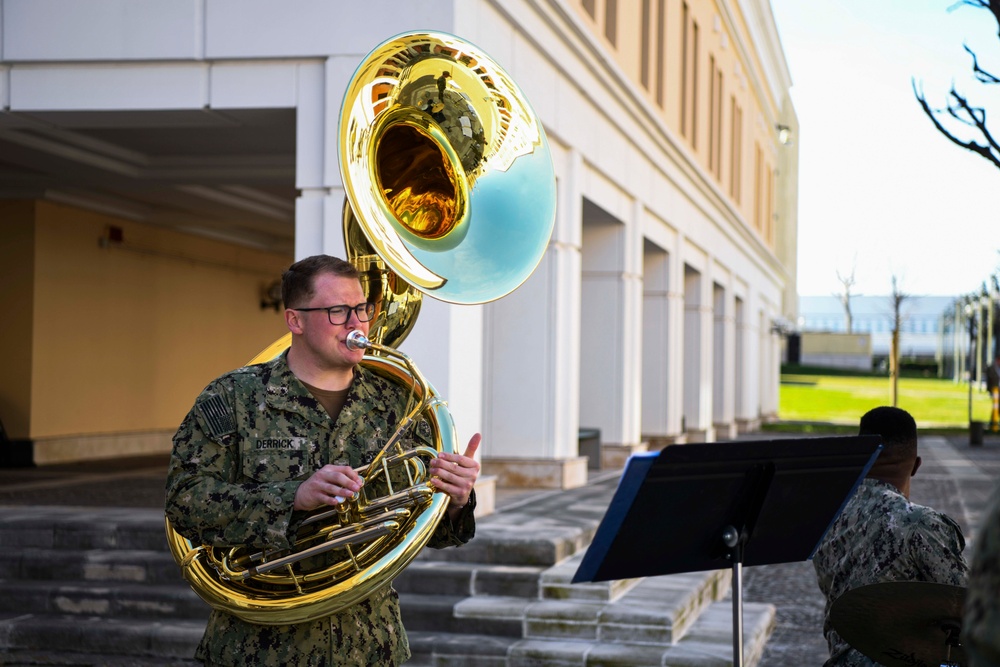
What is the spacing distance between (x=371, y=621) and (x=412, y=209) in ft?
4.93

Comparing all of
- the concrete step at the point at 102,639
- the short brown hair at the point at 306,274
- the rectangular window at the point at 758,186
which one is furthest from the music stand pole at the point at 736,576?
the rectangular window at the point at 758,186

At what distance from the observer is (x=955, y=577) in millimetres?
3340

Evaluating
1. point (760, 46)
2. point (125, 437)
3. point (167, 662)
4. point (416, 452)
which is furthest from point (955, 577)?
point (760, 46)

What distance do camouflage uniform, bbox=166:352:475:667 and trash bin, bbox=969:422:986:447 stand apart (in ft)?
84.2

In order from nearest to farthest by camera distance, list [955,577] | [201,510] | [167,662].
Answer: [201,510]
[955,577]
[167,662]

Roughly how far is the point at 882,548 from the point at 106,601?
5773mm

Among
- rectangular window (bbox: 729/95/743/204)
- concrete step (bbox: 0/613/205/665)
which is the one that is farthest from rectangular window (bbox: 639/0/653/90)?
concrete step (bbox: 0/613/205/665)

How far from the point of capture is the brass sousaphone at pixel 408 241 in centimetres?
321

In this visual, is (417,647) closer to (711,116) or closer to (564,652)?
(564,652)

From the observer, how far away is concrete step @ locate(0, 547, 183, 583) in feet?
26.0

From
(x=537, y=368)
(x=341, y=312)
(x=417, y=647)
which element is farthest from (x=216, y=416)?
(x=537, y=368)

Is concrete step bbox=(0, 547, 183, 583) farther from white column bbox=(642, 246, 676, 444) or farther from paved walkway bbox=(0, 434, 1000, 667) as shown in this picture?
white column bbox=(642, 246, 676, 444)

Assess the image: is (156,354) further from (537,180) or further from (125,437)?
(537,180)

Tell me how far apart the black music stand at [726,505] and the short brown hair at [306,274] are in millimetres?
1043
